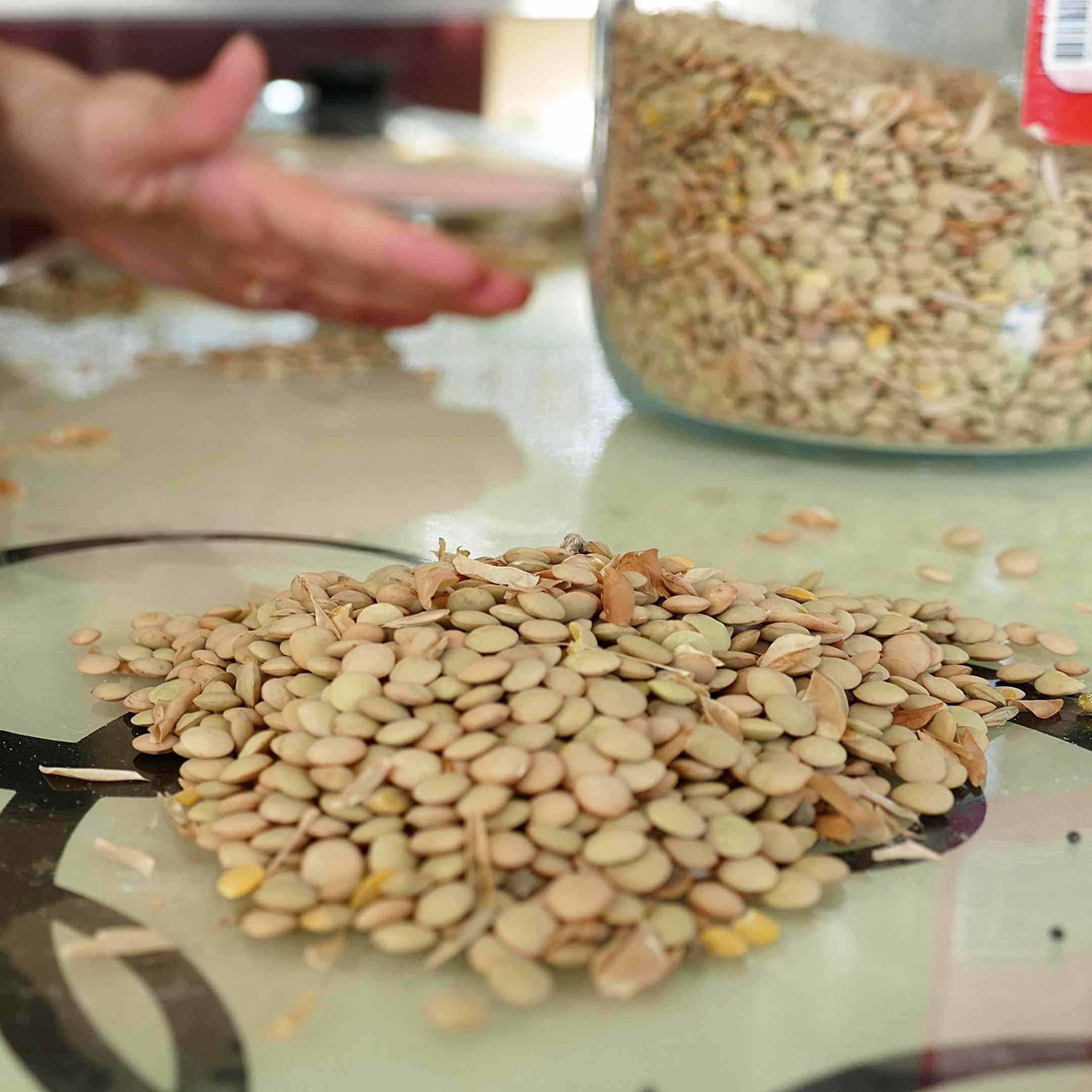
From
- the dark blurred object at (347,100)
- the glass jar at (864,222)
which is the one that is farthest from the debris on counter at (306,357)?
the dark blurred object at (347,100)

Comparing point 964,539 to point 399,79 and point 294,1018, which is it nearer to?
point 294,1018

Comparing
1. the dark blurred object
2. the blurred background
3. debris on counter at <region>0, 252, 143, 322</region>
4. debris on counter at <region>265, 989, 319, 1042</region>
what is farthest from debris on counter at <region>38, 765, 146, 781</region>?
the dark blurred object

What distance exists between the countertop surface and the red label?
21 cm

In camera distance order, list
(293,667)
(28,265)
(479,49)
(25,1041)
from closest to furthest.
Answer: (25,1041)
(293,667)
(28,265)
(479,49)

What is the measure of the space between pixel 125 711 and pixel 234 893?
0.48 ft

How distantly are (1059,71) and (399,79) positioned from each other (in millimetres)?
2035

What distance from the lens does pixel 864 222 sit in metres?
0.67

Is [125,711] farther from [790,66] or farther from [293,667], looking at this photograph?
[790,66]

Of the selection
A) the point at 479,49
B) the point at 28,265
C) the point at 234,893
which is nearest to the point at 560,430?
the point at 234,893

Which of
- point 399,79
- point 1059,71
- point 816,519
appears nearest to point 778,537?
point 816,519

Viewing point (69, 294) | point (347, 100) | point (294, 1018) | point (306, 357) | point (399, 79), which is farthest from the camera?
point (399, 79)

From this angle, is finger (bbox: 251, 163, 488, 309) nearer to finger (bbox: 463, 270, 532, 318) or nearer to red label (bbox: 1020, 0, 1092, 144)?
finger (bbox: 463, 270, 532, 318)

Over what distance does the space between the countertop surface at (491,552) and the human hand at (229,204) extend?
74 millimetres

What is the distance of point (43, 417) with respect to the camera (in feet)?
2.96
